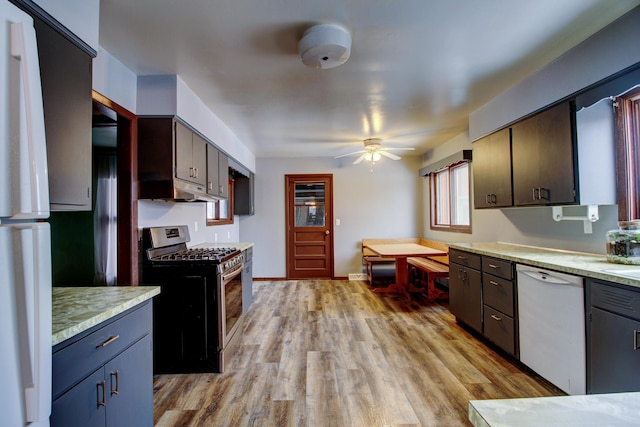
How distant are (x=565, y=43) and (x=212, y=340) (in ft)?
11.0

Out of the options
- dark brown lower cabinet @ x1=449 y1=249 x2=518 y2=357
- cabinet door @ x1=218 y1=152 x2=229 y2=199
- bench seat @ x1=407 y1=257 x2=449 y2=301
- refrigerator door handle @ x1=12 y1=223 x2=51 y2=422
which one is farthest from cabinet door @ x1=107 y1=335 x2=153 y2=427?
A: bench seat @ x1=407 y1=257 x2=449 y2=301

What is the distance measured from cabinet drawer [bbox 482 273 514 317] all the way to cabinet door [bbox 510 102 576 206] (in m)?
0.71

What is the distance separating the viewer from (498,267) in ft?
8.27

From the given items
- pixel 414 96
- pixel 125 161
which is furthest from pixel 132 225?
pixel 414 96

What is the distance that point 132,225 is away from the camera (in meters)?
2.27

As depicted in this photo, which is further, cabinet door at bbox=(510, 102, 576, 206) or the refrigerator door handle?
cabinet door at bbox=(510, 102, 576, 206)

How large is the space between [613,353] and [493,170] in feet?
6.17

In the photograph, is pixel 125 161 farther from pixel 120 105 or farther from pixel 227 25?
pixel 227 25

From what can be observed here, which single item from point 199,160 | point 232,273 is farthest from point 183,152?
point 232,273

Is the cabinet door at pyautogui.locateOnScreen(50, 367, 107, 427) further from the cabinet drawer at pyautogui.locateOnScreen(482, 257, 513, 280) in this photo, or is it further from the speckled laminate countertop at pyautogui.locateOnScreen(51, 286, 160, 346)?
the cabinet drawer at pyautogui.locateOnScreen(482, 257, 513, 280)

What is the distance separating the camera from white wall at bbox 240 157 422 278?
5.68 metres

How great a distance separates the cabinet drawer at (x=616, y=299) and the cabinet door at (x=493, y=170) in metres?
1.23

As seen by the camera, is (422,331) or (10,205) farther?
(422,331)

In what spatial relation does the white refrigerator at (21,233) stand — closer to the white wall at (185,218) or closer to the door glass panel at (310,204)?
the white wall at (185,218)
